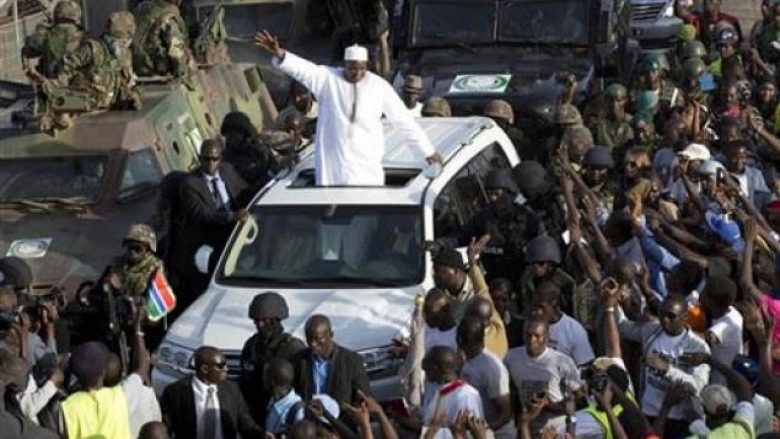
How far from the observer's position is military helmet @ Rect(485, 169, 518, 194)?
531 inches

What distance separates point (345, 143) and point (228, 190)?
3.47 ft

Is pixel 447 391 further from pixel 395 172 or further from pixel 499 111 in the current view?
pixel 499 111

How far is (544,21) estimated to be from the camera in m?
18.6

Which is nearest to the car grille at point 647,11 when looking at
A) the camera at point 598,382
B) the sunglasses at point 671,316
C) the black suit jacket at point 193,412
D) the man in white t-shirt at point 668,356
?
the man in white t-shirt at point 668,356

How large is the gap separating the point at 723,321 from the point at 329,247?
2797mm

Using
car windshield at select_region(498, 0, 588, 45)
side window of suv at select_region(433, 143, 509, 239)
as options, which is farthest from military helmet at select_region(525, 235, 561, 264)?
car windshield at select_region(498, 0, 588, 45)

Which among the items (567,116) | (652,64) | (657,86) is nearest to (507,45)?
(652,64)

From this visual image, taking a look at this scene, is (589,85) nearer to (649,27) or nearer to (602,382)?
(649,27)

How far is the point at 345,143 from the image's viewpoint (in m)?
14.1

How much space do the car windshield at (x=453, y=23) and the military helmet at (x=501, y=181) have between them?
5052mm

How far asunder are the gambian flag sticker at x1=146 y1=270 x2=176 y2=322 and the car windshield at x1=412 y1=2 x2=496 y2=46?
19.4 ft

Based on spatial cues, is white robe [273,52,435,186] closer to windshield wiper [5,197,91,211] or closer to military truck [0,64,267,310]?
military truck [0,64,267,310]

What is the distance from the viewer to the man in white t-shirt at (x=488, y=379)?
35.9 feet

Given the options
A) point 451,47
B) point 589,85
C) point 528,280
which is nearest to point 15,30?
point 451,47
